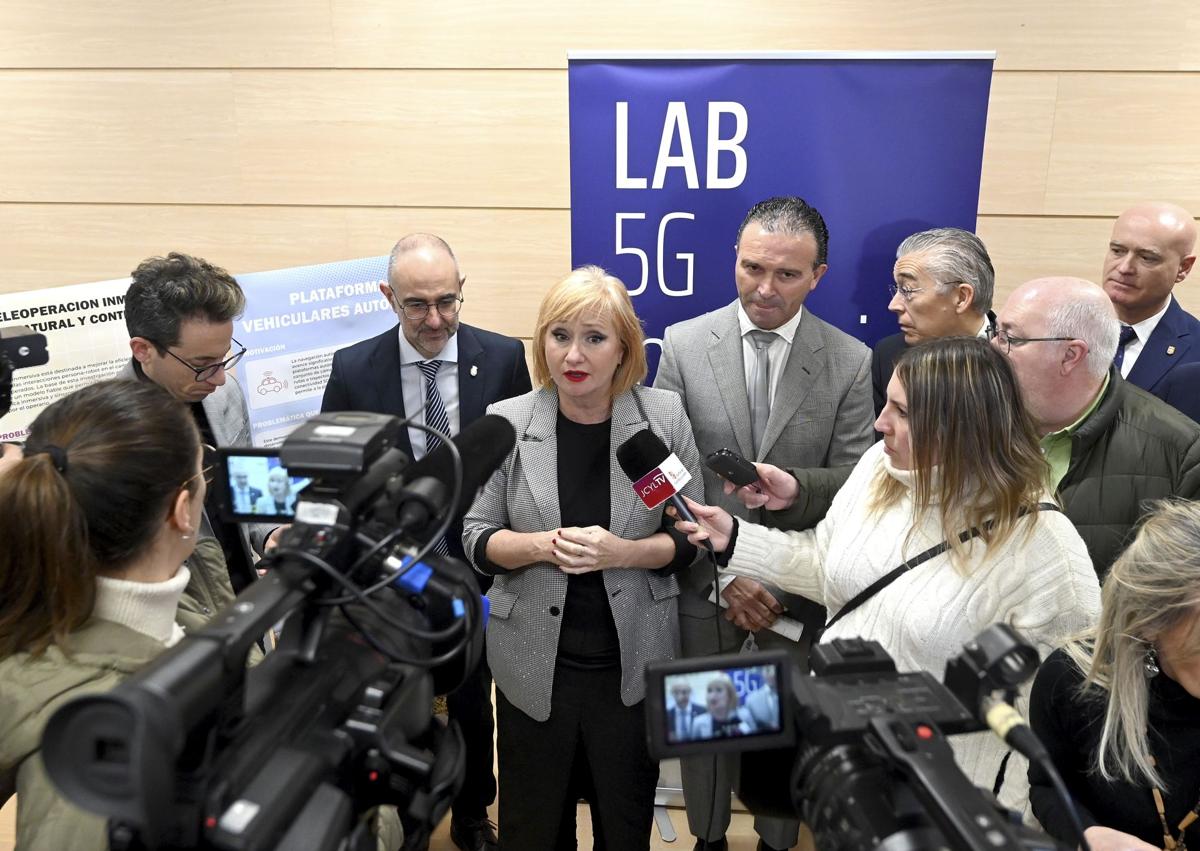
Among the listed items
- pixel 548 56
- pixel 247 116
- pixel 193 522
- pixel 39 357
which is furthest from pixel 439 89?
pixel 193 522

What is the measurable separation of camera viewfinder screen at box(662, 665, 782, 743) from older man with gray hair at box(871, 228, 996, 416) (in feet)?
5.70

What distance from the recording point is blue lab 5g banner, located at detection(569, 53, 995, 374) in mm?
2707

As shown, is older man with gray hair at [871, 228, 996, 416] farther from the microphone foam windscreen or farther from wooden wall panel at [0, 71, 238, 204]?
wooden wall panel at [0, 71, 238, 204]

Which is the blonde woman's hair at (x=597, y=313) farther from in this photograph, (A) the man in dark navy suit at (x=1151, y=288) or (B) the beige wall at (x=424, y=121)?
(A) the man in dark navy suit at (x=1151, y=288)

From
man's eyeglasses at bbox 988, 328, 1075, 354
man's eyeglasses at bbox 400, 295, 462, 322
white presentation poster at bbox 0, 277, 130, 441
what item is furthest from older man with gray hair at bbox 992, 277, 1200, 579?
white presentation poster at bbox 0, 277, 130, 441

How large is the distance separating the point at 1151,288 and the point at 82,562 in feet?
10.1

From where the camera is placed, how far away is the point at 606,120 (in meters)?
2.73

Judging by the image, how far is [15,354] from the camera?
1492 mm

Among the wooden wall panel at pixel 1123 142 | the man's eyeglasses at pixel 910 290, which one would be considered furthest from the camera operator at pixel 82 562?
the wooden wall panel at pixel 1123 142

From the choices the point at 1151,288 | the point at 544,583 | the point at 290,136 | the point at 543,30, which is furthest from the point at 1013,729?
the point at 290,136

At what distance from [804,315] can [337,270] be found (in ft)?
5.24

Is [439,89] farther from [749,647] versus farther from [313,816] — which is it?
[313,816]

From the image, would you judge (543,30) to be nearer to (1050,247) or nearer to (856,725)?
(1050,247)

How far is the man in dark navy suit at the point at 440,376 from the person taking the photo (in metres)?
2.37
